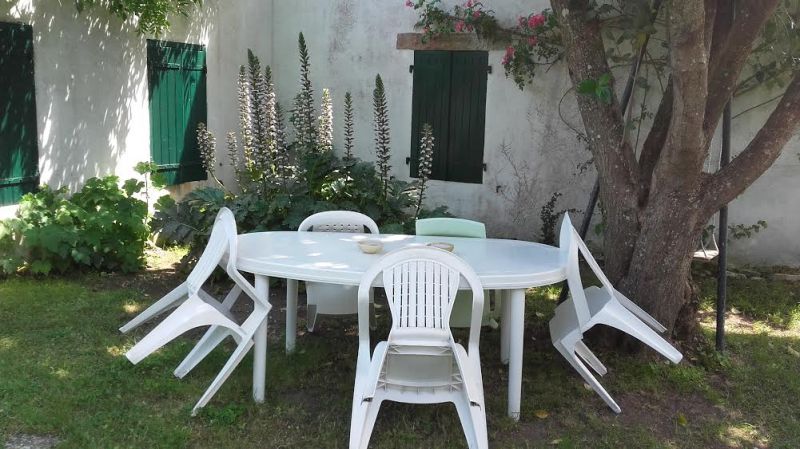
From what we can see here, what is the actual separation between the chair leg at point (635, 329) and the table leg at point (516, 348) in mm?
410

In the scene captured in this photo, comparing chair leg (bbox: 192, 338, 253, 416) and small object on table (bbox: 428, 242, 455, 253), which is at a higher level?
small object on table (bbox: 428, 242, 455, 253)

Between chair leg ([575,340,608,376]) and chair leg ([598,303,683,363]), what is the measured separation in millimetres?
346

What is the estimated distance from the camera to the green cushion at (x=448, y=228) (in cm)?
488

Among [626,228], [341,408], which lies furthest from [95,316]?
[626,228]

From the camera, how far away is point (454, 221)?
4.89 m

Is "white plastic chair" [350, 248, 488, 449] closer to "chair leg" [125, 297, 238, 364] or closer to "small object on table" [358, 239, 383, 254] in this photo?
"small object on table" [358, 239, 383, 254]

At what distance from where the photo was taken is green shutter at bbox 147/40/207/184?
7.17 meters

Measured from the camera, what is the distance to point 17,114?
5.78 m

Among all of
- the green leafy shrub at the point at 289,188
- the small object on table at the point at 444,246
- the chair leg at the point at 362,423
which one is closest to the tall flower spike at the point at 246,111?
the green leafy shrub at the point at 289,188

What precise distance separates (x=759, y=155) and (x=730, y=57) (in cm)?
60

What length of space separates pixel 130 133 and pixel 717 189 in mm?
5116

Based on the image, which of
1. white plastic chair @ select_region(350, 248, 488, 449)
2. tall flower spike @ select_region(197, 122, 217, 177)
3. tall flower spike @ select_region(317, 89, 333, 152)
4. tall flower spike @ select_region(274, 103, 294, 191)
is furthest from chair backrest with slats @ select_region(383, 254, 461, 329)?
tall flower spike @ select_region(197, 122, 217, 177)

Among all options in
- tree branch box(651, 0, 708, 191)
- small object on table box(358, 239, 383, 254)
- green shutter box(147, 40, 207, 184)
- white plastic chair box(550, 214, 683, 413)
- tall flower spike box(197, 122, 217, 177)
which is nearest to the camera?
tree branch box(651, 0, 708, 191)

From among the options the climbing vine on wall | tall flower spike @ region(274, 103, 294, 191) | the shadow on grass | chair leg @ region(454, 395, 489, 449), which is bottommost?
the shadow on grass
